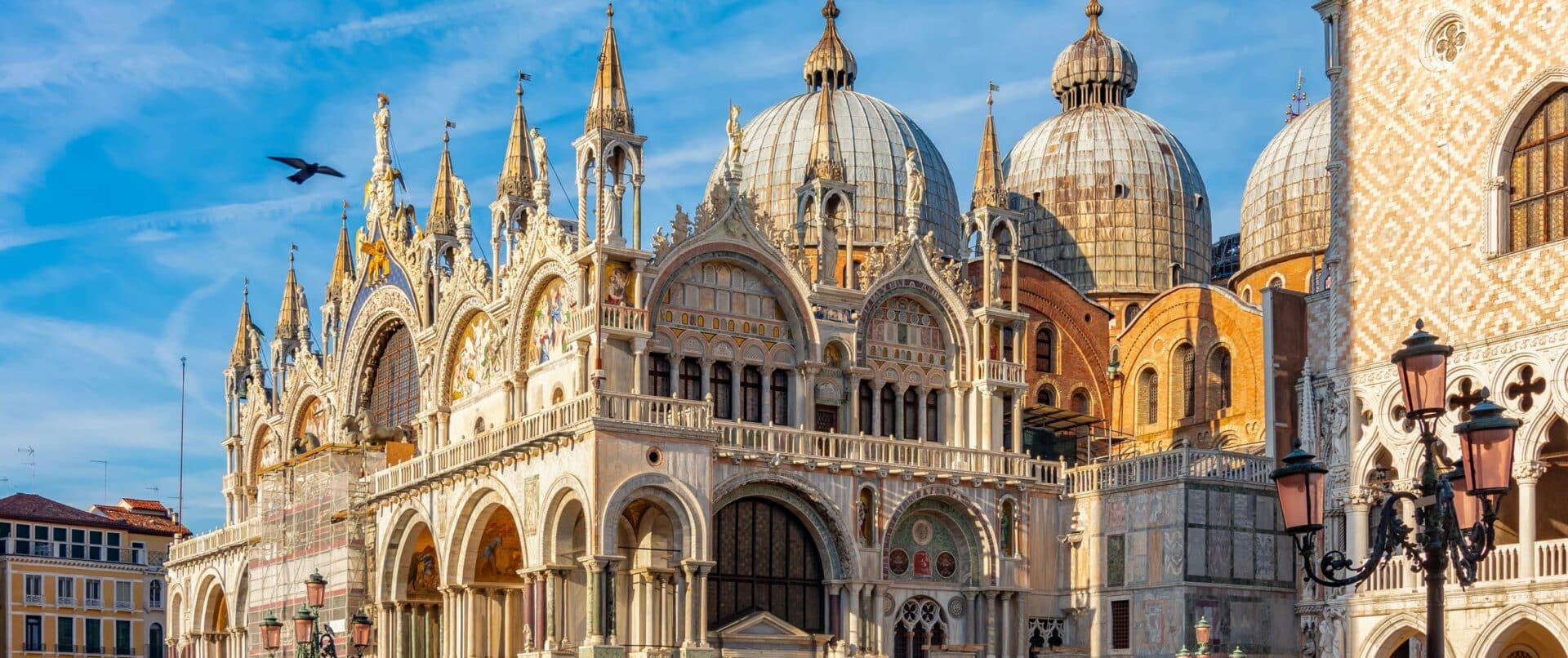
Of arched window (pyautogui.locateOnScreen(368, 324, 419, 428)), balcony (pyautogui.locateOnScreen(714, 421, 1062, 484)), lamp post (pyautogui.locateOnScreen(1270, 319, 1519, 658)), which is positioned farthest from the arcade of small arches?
lamp post (pyautogui.locateOnScreen(1270, 319, 1519, 658))

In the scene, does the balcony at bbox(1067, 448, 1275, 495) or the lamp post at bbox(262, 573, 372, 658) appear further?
the balcony at bbox(1067, 448, 1275, 495)

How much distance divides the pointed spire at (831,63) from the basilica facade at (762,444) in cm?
822

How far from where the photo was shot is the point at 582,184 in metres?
36.4

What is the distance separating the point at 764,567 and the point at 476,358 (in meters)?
8.70

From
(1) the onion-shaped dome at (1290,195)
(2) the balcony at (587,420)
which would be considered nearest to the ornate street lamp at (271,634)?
(2) the balcony at (587,420)

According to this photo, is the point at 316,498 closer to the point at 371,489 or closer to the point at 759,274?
the point at 371,489

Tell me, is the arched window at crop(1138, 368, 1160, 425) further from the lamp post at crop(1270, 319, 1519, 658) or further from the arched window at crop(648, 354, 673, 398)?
the lamp post at crop(1270, 319, 1519, 658)

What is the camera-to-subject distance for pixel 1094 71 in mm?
57719

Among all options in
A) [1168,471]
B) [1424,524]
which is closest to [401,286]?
[1168,471]

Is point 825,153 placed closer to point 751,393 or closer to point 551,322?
point 751,393

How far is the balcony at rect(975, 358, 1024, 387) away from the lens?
132 feet

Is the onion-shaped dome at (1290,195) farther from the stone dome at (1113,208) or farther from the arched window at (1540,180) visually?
the arched window at (1540,180)

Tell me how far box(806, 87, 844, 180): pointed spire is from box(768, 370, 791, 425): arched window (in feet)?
13.1

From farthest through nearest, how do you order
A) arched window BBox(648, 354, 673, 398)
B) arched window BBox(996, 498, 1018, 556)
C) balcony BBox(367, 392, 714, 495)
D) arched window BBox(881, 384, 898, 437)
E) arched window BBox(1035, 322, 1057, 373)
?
arched window BBox(1035, 322, 1057, 373) < arched window BBox(881, 384, 898, 437) < arched window BBox(996, 498, 1018, 556) < arched window BBox(648, 354, 673, 398) < balcony BBox(367, 392, 714, 495)
